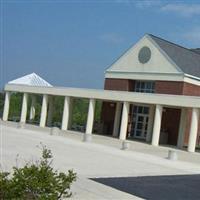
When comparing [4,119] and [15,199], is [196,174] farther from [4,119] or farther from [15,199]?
[4,119]

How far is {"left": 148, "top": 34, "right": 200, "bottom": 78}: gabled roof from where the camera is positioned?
122ft

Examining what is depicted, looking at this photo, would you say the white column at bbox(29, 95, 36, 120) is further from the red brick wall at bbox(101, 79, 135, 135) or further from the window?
the window

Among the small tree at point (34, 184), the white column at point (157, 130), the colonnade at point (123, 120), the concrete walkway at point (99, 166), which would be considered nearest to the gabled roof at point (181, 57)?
the colonnade at point (123, 120)

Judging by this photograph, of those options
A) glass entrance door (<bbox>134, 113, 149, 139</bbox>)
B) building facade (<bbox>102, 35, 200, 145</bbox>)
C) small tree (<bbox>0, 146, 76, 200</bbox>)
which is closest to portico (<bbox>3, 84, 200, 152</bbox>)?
building facade (<bbox>102, 35, 200, 145</bbox>)

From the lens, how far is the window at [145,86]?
39.0 metres

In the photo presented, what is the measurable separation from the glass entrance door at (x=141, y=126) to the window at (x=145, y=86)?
2106mm

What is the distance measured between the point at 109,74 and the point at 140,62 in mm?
3864

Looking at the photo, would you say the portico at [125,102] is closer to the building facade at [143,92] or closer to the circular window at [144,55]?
the building facade at [143,92]

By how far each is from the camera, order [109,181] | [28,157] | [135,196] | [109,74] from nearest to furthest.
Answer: [135,196]
[109,181]
[28,157]
[109,74]

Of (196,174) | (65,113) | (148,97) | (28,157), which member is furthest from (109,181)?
(65,113)

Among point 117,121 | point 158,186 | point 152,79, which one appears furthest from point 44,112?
point 158,186

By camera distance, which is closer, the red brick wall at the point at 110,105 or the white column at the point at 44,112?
the white column at the point at 44,112

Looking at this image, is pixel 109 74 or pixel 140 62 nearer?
pixel 140 62

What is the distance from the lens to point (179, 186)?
46.7 ft
